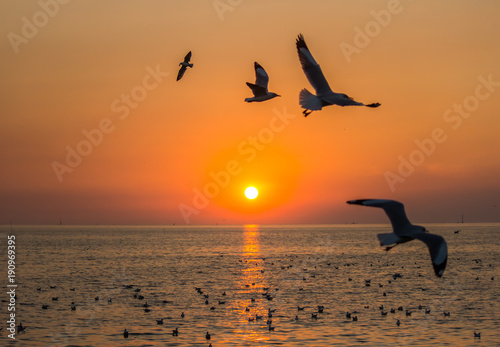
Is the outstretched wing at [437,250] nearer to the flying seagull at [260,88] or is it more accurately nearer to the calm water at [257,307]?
the flying seagull at [260,88]

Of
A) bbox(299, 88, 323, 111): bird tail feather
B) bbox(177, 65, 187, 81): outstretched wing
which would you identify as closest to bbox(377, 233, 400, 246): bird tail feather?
bbox(299, 88, 323, 111): bird tail feather

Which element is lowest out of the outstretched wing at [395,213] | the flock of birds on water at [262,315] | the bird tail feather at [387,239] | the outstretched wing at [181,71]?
the flock of birds on water at [262,315]

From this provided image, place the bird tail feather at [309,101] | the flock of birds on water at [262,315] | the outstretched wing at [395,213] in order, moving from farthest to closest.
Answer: the flock of birds on water at [262,315]
the bird tail feather at [309,101]
the outstretched wing at [395,213]

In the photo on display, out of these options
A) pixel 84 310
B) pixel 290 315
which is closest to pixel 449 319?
pixel 290 315

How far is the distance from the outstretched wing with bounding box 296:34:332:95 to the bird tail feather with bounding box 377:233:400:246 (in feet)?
15.6

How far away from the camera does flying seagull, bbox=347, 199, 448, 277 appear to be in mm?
15891

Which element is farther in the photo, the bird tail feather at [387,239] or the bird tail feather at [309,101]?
the bird tail feather at [309,101]

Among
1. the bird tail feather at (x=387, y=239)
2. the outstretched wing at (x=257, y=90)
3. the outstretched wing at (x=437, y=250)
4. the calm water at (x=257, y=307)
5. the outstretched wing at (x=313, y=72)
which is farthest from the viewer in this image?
the calm water at (x=257, y=307)

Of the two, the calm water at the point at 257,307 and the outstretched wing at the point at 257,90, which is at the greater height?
the outstretched wing at the point at 257,90

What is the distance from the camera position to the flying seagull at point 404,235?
1589cm

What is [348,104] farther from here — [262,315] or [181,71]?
[262,315]

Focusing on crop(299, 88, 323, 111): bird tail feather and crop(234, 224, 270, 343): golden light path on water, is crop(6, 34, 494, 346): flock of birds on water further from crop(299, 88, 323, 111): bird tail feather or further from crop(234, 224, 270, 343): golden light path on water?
crop(234, 224, 270, 343): golden light path on water

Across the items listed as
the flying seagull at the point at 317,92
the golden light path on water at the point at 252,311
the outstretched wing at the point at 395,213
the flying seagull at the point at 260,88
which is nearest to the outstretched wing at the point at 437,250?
the outstretched wing at the point at 395,213

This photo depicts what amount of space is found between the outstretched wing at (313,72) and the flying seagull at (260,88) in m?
2.56
